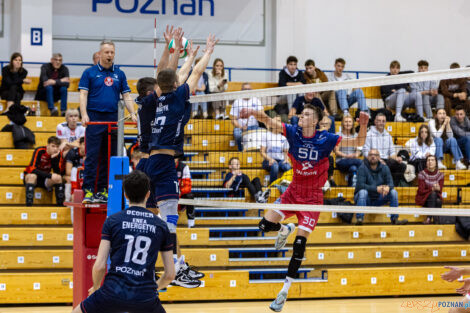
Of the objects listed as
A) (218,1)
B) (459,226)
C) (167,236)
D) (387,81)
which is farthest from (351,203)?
(218,1)

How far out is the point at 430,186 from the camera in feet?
40.1

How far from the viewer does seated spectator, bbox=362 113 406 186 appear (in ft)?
41.2

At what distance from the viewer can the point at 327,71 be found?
18.0 meters

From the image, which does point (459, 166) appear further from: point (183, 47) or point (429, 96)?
point (183, 47)

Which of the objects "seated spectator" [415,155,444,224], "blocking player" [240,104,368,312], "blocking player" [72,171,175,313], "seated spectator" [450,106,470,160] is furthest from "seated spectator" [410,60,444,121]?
"blocking player" [72,171,175,313]

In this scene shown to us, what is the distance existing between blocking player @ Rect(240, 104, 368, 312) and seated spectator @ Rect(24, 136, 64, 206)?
202 inches

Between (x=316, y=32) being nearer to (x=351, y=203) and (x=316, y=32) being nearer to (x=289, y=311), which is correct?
(x=351, y=203)

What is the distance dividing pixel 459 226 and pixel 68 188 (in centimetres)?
740

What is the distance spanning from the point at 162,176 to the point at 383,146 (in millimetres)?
6101

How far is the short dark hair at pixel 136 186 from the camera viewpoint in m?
5.83

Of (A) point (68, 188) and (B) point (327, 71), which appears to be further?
(B) point (327, 71)

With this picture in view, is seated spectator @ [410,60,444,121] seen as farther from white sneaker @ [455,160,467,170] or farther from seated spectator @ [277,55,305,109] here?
seated spectator @ [277,55,305,109]

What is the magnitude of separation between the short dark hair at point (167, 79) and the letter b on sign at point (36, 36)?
1078 centimetres

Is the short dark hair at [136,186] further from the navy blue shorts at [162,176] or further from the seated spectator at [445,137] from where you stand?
the seated spectator at [445,137]
